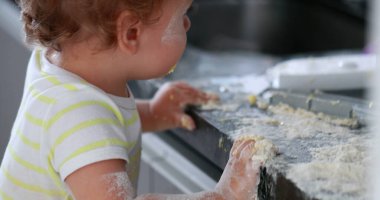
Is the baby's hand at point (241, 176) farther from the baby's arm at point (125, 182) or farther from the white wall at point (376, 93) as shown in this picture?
the white wall at point (376, 93)

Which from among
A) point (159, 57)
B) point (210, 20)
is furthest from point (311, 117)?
point (210, 20)

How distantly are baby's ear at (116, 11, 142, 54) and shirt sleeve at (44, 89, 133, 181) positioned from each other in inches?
2.6

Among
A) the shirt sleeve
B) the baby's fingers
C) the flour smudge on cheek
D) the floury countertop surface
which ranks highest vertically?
the flour smudge on cheek

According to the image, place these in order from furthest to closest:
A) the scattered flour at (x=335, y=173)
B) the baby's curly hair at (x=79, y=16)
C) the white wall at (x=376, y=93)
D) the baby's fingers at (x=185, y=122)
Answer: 1. the baby's fingers at (x=185, y=122)
2. the baby's curly hair at (x=79, y=16)
3. the scattered flour at (x=335, y=173)
4. the white wall at (x=376, y=93)

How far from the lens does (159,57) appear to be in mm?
808

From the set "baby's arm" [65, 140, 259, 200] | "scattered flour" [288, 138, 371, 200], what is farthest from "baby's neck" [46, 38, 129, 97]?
Result: "scattered flour" [288, 138, 371, 200]

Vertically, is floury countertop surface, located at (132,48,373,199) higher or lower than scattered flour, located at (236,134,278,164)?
lower

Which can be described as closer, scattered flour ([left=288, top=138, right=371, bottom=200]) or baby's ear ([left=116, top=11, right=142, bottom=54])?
scattered flour ([left=288, top=138, right=371, bottom=200])

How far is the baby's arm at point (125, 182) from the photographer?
0.71 metres

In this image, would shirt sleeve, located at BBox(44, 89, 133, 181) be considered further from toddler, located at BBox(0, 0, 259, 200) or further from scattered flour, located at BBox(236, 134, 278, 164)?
scattered flour, located at BBox(236, 134, 278, 164)

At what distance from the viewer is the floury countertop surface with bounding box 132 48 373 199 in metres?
0.66

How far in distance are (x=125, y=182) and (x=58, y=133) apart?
95mm

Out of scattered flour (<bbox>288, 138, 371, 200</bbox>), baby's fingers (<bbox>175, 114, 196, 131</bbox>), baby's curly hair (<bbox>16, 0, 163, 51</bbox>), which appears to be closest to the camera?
scattered flour (<bbox>288, 138, 371, 200</bbox>)

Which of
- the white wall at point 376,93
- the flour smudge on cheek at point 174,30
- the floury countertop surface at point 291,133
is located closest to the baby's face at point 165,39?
the flour smudge on cheek at point 174,30
